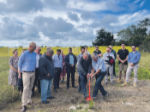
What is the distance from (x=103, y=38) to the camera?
43.7 m

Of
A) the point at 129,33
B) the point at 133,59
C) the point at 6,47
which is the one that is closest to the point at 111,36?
the point at 129,33

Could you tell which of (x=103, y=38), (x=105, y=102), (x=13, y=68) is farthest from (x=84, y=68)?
(x=103, y=38)

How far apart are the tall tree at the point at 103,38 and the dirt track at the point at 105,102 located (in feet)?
125

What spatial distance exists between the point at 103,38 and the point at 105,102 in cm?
4045

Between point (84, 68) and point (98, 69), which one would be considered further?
point (84, 68)

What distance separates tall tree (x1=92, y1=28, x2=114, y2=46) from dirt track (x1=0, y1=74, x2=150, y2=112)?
125ft

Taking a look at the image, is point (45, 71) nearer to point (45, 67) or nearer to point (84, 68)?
point (45, 67)

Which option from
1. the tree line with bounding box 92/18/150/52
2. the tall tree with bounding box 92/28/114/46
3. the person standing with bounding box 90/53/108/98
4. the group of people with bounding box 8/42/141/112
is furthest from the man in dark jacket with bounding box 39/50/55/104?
the tall tree with bounding box 92/28/114/46

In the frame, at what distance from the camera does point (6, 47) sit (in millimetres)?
16359

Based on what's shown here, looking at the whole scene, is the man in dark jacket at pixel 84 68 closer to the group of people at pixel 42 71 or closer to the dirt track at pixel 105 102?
the group of people at pixel 42 71

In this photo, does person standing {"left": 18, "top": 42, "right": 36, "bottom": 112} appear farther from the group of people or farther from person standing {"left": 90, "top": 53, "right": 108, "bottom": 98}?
person standing {"left": 90, "top": 53, "right": 108, "bottom": 98}

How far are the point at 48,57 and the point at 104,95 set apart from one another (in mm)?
2704

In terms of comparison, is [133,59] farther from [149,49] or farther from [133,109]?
[149,49]

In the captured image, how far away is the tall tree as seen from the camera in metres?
43.4
